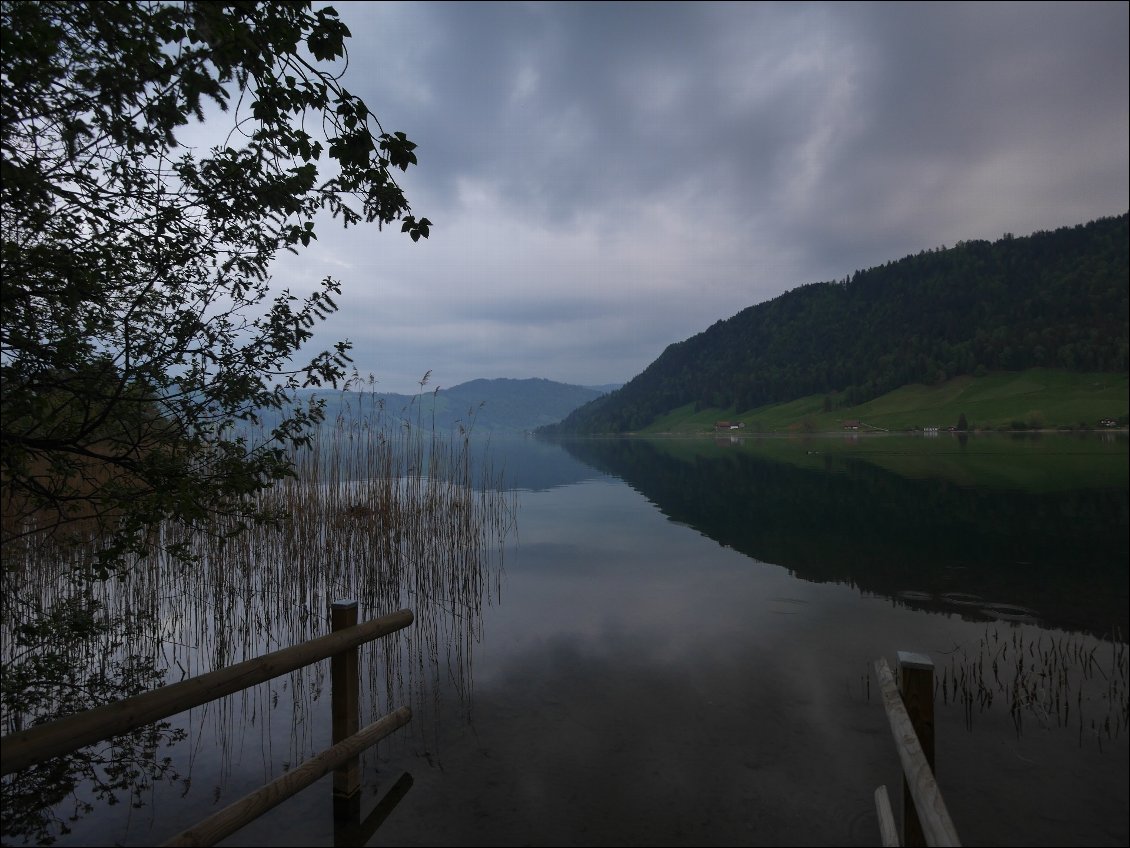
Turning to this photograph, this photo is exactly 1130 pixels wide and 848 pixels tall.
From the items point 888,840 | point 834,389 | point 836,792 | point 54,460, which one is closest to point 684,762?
point 836,792

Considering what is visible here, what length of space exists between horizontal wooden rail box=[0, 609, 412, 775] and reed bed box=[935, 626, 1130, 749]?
25.9 feet

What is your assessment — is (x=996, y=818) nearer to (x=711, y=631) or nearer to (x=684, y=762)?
(x=684, y=762)

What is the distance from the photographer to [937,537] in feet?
64.2

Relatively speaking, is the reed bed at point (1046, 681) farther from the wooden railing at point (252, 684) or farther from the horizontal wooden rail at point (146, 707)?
the horizontal wooden rail at point (146, 707)

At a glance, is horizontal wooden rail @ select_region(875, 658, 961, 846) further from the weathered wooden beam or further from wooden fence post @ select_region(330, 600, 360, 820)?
wooden fence post @ select_region(330, 600, 360, 820)

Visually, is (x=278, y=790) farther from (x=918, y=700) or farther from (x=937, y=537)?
(x=937, y=537)

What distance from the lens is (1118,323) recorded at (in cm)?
15125

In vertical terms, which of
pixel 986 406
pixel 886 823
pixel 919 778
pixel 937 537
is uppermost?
pixel 986 406

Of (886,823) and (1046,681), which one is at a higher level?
(886,823)

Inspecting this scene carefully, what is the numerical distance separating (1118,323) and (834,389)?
70.6 meters

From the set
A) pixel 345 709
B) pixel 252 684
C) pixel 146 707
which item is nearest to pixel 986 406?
pixel 345 709

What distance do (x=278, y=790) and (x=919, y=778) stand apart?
4.54 metres

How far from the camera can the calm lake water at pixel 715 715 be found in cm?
527

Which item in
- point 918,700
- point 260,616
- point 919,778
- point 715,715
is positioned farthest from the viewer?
point 260,616
